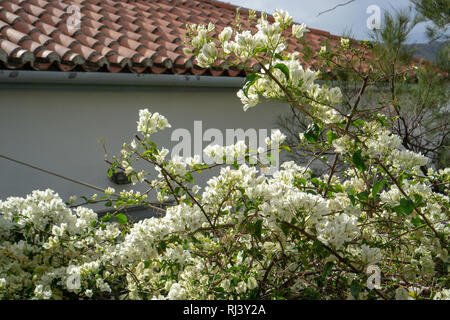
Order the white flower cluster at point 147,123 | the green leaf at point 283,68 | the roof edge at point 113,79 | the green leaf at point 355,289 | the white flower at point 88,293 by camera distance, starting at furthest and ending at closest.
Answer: the roof edge at point 113,79, the white flower cluster at point 147,123, the white flower at point 88,293, the green leaf at point 283,68, the green leaf at point 355,289

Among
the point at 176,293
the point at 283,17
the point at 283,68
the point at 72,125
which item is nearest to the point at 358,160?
the point at 283,68

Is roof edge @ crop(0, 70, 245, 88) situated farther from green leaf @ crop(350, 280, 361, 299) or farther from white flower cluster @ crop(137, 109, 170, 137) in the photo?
green leaf @ crop(350, 280, 361, 299)

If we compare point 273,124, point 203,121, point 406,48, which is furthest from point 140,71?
point 406,48

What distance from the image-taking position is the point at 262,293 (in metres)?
1.71

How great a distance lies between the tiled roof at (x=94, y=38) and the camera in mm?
3264

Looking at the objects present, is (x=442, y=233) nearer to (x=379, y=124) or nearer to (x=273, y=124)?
(x=379, y=124)

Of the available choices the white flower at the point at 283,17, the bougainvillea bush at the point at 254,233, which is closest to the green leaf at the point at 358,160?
the bougainvillea bush at the point at 254,233

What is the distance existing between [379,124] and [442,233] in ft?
1.73

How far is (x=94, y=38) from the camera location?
3.95m

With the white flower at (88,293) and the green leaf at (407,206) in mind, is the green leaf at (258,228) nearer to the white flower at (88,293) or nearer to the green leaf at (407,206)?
the green leaf at (407,206)

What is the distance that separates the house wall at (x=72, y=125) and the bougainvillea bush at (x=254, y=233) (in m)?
1.25

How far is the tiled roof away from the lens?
326 cm

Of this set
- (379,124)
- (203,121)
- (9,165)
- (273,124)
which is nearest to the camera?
(379,124)

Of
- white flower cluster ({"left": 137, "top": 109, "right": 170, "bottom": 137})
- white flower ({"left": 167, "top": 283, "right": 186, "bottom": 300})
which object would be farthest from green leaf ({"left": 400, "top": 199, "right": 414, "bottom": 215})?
white flower cluster ({"left": 137, "top": 109, "right": 170, "bottom": 137})
